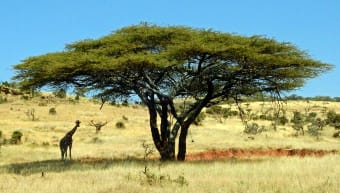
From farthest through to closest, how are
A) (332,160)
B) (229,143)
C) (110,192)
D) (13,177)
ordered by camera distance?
(229,143) < (332,160) < (13,177) < (110,192)

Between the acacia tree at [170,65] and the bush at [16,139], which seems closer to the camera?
the acacia tree at [170,65]

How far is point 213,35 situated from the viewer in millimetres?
24219

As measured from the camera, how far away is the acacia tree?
2281 cm

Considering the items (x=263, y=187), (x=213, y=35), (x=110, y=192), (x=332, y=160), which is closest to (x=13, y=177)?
(x=110, y=192)

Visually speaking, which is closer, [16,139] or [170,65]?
[170,65]

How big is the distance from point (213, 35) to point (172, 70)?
2.36m

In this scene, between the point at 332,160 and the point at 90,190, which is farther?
the point at 332,160

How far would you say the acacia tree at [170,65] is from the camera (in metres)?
22.8

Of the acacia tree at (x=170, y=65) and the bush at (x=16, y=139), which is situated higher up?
the acacia tree at (x=170, y=65)

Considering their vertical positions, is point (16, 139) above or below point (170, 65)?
below

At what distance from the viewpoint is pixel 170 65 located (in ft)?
74.7

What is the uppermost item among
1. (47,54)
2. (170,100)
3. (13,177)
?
(47,54)

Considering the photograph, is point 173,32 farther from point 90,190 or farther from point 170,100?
point 90,190

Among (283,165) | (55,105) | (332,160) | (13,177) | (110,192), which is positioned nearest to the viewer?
(110,192)
